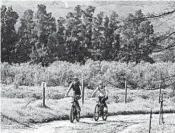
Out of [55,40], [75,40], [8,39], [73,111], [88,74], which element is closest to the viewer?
[73,111]

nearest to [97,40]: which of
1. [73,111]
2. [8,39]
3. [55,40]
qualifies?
[55,40]

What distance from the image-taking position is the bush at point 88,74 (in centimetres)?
3625

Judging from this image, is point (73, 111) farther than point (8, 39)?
No

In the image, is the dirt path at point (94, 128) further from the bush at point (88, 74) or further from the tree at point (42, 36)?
the tree at point (42, 36)

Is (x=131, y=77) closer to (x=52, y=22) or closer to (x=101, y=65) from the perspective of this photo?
(x=101, y=65)

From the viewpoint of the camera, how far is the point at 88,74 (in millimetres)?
39344

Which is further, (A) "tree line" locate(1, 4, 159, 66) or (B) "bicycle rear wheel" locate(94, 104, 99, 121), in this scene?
(A) "tree line" locate(1, 4, 159, 66)

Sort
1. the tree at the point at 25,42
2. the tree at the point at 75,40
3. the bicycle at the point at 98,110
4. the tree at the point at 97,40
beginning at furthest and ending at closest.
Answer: the tree at the point at 97,40 < the tree at the point at 75,40 < the tree at the point at 25,42 < the bicycle at the point at 98,110

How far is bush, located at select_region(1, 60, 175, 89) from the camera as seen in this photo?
119 feet

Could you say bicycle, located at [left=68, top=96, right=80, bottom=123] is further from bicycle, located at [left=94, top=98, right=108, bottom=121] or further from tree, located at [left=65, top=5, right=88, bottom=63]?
tree, located at [left=65, top=5, right=88, bottom=63]

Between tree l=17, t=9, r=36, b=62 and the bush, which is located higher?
tree l=17, t=9, r=36, b=62

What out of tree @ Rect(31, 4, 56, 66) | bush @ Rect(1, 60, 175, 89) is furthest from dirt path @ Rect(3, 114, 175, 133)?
tree @ Rect(31, 4, 56, 66)

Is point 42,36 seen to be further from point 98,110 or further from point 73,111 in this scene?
point 73,111

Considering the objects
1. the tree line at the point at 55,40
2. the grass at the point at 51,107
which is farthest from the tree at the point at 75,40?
the grass at the point at 51,107
